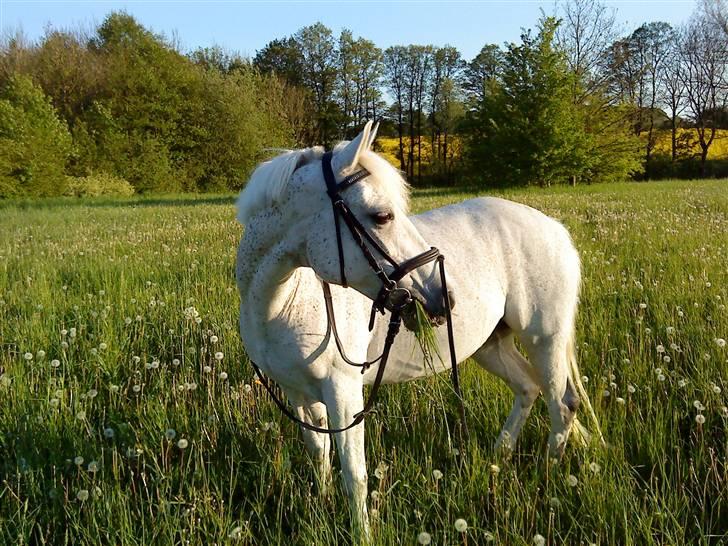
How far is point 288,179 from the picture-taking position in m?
2.42

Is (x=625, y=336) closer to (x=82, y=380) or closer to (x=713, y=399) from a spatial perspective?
(x=713, y=399)

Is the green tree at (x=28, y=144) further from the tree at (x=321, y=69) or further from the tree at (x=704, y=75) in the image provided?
the tree at (x=704, y=75)

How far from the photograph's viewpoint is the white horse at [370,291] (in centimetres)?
231

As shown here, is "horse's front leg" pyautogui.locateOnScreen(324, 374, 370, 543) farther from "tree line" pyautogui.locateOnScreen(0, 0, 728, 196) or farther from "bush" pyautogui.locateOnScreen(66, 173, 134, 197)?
"bush" pyautogui.locateOnScreen(66, 173, 134, 197)

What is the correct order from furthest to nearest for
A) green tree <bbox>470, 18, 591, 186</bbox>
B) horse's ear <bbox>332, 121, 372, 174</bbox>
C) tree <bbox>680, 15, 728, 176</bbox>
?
tree <bbox>680, 15, 728, 176</bbox> → green tree <bbox>470, 18, 591, 186</bbox> → horse's ear <bbox>332, 121, 372, 174</bbox>

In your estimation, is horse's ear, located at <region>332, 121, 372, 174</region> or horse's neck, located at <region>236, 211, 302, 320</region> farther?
horse's neck, located at <region>236, 211, 302, 320</region>

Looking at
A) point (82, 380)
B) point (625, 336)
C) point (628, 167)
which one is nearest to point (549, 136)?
point (628, 167)

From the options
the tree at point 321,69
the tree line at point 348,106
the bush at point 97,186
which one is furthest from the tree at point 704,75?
the bush at point 97,186

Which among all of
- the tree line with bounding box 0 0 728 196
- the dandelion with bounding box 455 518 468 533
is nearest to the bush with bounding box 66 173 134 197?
the tree line with bounding box 0 0 728 196

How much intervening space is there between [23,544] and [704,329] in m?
4.96

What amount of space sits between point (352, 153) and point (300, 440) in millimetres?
2111

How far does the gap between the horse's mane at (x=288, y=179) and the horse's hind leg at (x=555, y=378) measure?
180 cm

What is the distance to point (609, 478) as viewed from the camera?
2.58 m

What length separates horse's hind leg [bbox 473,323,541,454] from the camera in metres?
3.72
